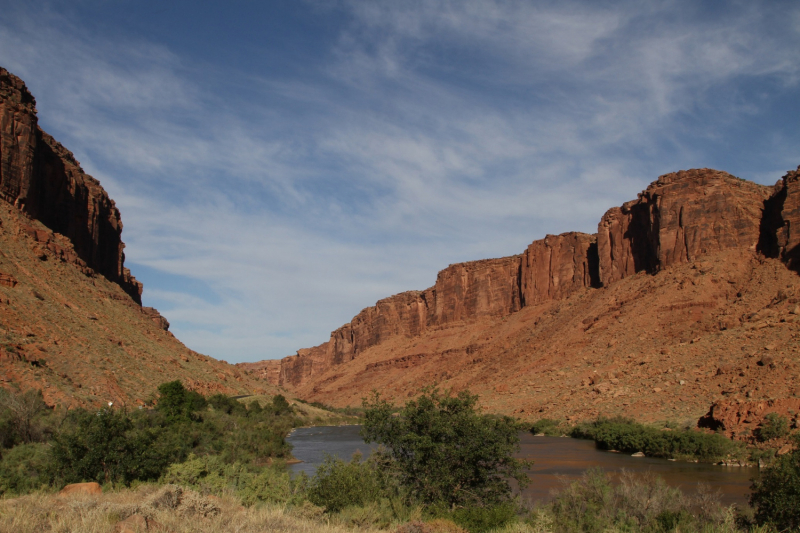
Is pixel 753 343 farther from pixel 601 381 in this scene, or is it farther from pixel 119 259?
pixel 119 259

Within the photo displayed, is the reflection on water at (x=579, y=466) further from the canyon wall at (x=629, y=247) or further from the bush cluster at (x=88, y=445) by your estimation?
the canyon wall at (x=629, y=247)

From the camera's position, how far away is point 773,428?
25672 millimetres

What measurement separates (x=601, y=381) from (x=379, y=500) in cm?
3841

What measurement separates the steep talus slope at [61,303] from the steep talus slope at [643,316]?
96.7ft

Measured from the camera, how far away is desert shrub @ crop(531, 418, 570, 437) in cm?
4276

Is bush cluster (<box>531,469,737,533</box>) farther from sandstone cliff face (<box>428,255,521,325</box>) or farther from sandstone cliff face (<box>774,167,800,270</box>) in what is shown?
sandstone cliff face (<box>428,255,521,325</box>)

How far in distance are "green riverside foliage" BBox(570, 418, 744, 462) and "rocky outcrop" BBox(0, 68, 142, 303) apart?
4344 centimetres

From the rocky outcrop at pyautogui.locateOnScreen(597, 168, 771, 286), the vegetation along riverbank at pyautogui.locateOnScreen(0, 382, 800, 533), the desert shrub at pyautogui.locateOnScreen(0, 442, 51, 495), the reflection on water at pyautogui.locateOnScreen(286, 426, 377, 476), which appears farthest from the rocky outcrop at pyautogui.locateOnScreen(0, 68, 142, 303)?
the rocky outcrop at pyautogui.locateOnScreen(597, 168, 771, 286)

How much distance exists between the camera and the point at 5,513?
8094 mm

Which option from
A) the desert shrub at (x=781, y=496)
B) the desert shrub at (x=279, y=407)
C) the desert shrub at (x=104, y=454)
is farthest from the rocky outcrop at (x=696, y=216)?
the desert shrub at (x=104, y=454)

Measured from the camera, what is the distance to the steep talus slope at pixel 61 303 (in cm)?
2732

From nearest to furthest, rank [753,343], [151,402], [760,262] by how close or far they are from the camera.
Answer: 1. [151,402]
2. [753,343]
3. [760,262]

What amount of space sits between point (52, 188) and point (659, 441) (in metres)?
52.7

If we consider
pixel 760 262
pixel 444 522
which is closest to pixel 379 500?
pixel 444 522
